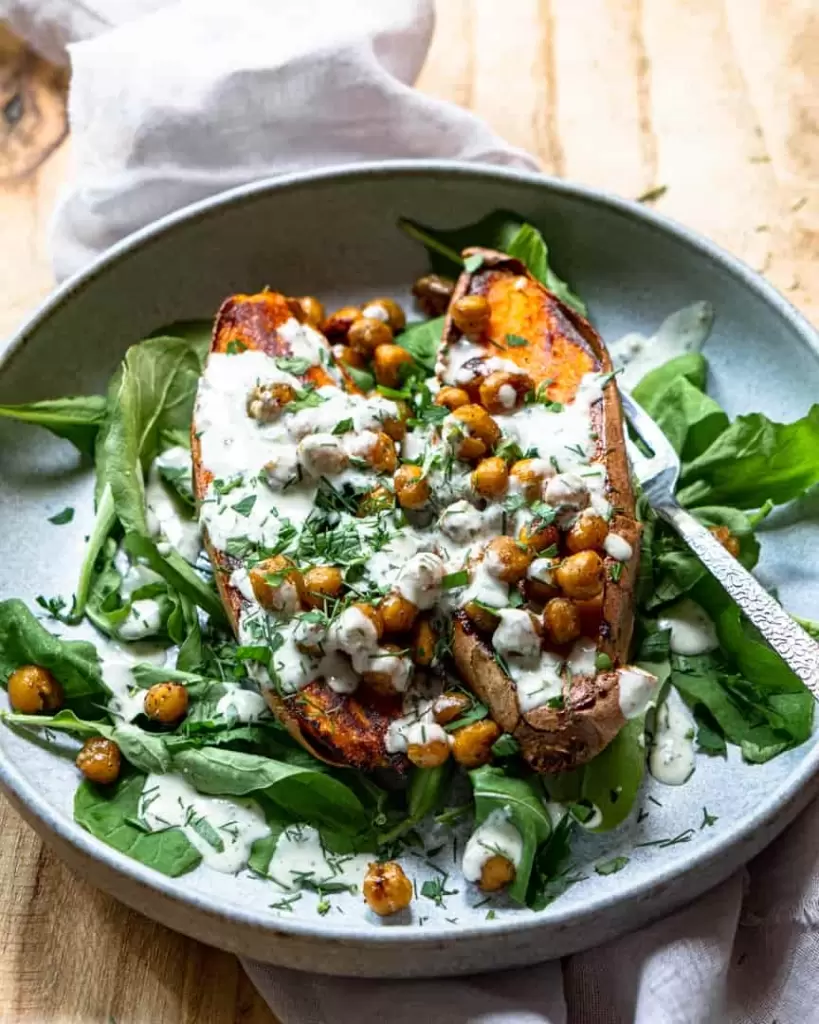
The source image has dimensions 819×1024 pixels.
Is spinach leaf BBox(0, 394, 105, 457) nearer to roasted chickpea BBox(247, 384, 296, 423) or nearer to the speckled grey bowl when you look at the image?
the speckled grey bowl

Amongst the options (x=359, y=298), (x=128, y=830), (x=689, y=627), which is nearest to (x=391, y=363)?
(x=359, y=298)

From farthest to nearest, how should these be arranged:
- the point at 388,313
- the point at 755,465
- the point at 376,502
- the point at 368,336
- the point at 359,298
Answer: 1. the point at 359,298
2. the point at 388,313
3. the point at 368,336
4. the point at 755,465
5. the point at 376,502

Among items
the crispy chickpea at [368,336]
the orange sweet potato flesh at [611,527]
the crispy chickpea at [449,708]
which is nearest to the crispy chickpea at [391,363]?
the crispy chickpea at [368,336]

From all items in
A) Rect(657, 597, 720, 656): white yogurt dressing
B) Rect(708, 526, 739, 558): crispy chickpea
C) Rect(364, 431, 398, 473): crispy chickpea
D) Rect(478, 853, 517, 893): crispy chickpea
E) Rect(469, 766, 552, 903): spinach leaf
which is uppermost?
Rect(364, 431, 398, 473): crispy chickpea

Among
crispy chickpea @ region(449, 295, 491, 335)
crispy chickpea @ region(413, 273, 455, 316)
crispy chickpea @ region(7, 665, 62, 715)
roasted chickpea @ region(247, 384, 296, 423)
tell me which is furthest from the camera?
crispy chickpea @ region(413, 273, 455, 316)

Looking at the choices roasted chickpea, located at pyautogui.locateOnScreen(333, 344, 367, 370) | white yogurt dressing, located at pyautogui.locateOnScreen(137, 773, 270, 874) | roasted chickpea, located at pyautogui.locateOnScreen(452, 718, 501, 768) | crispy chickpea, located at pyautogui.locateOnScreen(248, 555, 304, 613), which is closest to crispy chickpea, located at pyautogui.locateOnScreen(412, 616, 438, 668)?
roasted chickpea, located at pyautogui.locateOnScreen(452, 718, 501, 768)

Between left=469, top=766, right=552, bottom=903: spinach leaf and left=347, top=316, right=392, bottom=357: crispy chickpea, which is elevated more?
left=347, top=316, right=392, bottom=357: crispy chickpea

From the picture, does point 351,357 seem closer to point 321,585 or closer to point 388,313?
point 388,313
